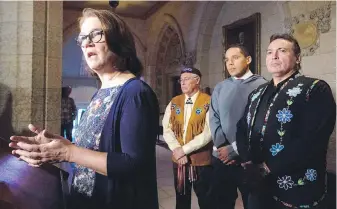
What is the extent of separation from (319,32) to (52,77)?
139 inches

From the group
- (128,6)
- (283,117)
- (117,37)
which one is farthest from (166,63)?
(117,37)

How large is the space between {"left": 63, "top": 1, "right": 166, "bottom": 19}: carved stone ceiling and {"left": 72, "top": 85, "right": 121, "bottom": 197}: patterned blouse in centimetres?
801

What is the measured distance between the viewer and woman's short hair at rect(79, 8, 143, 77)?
36.1 inches

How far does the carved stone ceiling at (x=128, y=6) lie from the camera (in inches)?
336

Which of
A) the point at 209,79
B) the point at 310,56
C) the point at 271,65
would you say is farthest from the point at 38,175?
the point at 209,79

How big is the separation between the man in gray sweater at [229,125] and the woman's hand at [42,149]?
153 centimetres

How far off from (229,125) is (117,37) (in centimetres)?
145

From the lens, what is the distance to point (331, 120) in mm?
1476

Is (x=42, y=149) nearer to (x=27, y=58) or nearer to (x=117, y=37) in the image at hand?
(x=117, y=37)

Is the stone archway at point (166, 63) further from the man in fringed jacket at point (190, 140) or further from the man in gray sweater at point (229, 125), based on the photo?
the man in gray sweater at point (229, 125)

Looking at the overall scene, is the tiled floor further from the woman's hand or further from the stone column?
the woman's hand

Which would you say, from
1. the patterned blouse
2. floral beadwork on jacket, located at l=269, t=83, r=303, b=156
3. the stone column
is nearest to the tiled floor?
the stone column

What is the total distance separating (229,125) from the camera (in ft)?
7.09

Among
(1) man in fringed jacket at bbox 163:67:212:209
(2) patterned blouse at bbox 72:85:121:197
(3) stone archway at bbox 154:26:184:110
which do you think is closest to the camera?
(2) patterned blouse at bbox 72:85:121:197
